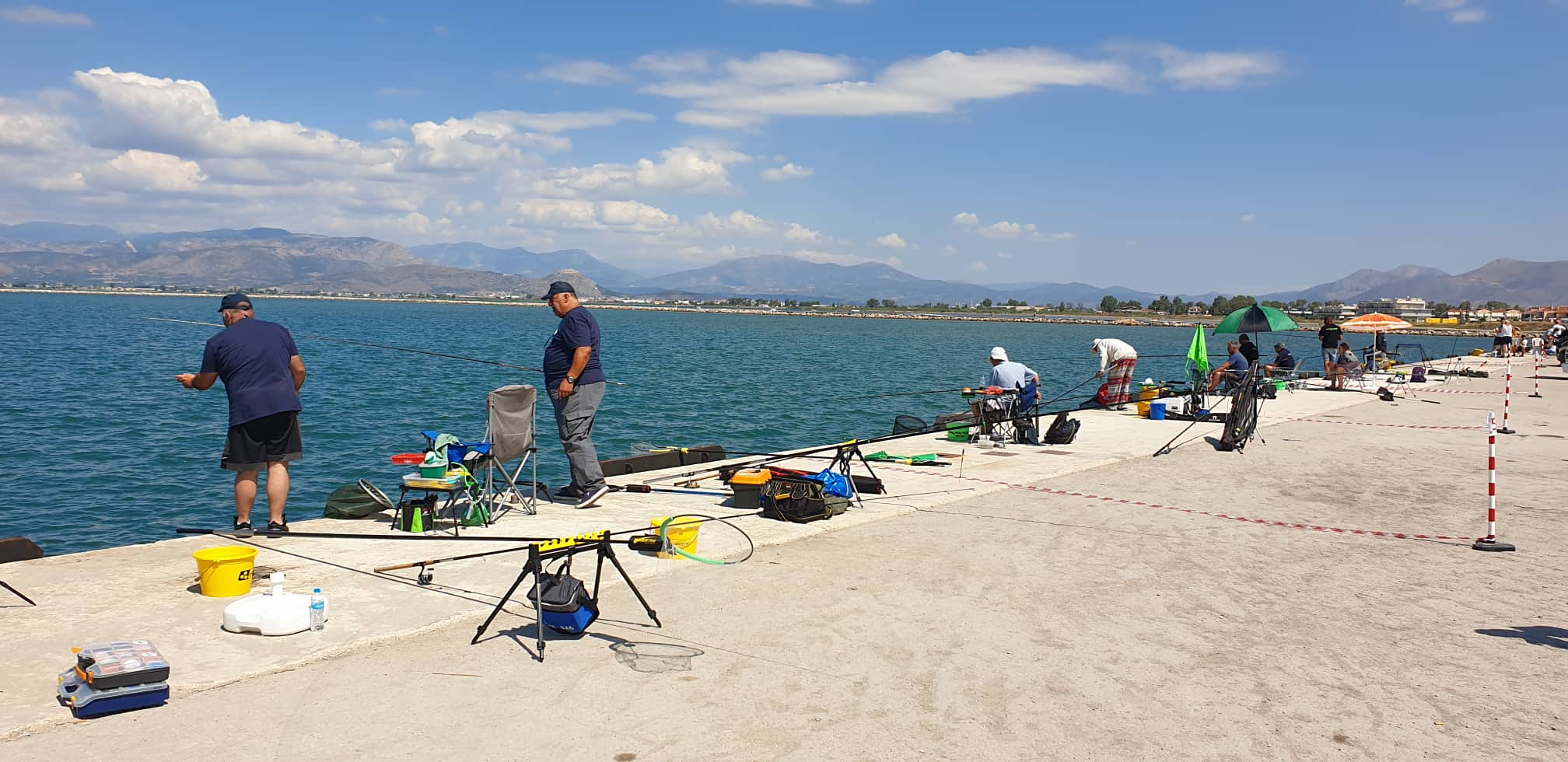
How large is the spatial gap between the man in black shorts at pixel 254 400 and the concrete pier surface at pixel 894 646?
17.4 inches

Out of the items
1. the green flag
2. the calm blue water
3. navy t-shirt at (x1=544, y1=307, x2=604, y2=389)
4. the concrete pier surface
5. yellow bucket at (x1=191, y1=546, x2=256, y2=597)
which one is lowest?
the calm blue water

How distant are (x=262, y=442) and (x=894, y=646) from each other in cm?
507

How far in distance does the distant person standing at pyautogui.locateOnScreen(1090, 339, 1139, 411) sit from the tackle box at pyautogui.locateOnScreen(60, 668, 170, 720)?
15.1 meters

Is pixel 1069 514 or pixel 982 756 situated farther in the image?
pixel 1069 514

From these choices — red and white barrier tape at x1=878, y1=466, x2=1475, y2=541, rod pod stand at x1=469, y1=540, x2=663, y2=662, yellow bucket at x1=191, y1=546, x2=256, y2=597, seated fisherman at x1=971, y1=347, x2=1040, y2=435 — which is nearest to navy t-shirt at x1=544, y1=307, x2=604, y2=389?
yellow bucket at x1=191, y1=546, x2=256, y2=597

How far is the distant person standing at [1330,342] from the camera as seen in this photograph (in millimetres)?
25359

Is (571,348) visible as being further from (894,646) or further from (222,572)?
(894,646)

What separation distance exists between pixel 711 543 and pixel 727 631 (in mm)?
2161

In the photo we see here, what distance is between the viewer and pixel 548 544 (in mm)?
5887

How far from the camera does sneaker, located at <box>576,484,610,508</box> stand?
9.26m

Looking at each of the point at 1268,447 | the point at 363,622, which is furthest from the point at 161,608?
the point at 1268,447

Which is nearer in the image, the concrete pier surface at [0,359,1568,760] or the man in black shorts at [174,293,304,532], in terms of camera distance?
the concrete pier surface at [0,359,1568,760]

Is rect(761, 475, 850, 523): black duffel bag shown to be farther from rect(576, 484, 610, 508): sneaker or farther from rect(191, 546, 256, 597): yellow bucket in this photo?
rect(191, 546, 256, 597): yellow bucket

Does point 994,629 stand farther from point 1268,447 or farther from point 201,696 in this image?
point 1268,447
